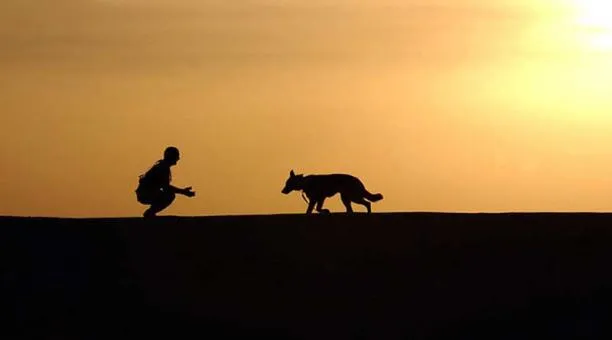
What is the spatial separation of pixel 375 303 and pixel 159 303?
6.99 feet

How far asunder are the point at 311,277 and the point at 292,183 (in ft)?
17.7

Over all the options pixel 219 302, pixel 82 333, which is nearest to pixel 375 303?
pixel 219 302

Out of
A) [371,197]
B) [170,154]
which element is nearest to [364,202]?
[371,197]

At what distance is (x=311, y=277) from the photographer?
14.4m

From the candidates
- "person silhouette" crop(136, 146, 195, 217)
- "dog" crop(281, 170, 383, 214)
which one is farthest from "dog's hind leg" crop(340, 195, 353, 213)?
"person silhouette" crop(136, 146, 195, 217)

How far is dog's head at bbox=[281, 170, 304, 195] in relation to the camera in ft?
63.9

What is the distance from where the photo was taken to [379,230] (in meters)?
14.9

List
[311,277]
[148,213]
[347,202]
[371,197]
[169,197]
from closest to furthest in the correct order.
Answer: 1. [311,277]
2. [148,213]
3. [169,197]
4. [347,202]
5. [371,197]

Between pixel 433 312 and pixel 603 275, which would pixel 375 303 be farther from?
pixel 603 275

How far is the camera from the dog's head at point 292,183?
1947 centimetres

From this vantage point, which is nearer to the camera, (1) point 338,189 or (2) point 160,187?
(2) point 160,187

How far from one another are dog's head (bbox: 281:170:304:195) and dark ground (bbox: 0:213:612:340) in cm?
427

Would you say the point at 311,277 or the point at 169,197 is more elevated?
the point at 169,197

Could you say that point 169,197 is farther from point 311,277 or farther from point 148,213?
point 311,277
